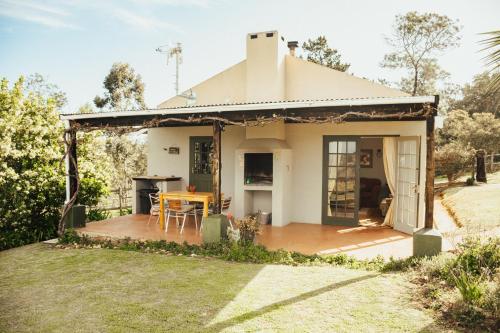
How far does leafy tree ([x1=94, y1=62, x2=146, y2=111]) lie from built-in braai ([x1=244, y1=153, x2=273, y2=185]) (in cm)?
1445

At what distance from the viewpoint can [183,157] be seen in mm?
11078

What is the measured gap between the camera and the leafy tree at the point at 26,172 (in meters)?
7.85

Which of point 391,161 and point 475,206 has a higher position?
point 391,161

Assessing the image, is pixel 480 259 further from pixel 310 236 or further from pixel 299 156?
pixel 299 156

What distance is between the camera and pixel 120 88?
22.1 m

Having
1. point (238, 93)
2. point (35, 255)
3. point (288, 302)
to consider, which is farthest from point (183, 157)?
point (288, 302)

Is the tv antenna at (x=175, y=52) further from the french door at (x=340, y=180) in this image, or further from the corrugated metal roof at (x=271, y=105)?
the french door at (x=340, y=180)

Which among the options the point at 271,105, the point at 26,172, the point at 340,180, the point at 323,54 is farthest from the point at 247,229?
the point at 323,54

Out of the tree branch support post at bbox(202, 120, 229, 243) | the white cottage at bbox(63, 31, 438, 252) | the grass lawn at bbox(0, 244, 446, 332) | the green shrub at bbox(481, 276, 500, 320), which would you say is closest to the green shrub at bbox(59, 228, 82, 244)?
the grass lawn at bbox(0, 244, 446, 332)

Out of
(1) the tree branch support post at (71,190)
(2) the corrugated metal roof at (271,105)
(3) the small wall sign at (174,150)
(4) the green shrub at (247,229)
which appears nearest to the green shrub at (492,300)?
(2) the corrugated metal roof at (271,105)

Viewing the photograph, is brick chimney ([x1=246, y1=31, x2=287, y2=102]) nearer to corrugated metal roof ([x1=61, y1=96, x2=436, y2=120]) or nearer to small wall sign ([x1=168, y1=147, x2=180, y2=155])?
corrugated metal roof ([x1=61, y1=96, x2=436, y2=120])

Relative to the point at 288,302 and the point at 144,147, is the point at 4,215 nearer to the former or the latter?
the point at 288,302

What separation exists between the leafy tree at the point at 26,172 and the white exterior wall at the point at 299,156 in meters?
3.19

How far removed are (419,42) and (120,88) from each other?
64.3ft
